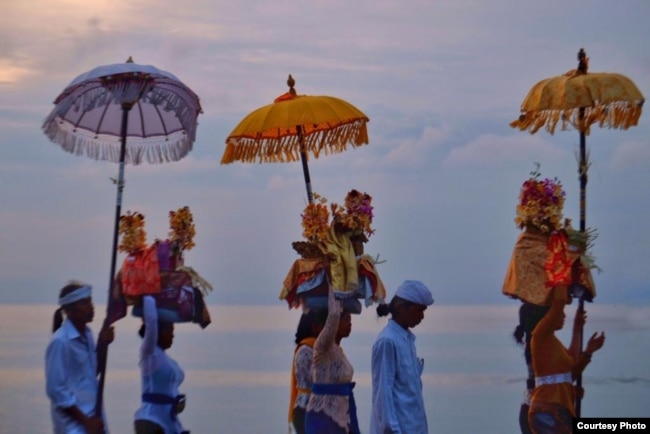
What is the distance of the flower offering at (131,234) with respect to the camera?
9227 millimetres

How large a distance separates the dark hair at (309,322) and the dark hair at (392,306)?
Answer: 0.44 m

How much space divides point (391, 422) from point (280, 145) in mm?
2521

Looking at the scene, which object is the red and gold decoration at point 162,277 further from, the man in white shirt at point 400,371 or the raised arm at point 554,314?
the raised arm at point 554,314

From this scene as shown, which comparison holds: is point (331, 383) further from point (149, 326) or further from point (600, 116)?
point (600, 116)

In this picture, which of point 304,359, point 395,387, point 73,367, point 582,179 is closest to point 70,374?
point 73,367

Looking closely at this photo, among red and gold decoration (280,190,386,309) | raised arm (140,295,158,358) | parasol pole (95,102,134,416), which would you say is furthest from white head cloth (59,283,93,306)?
red and gold decoration (280,190,386,309)

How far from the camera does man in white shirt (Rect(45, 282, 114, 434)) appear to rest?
333 inches

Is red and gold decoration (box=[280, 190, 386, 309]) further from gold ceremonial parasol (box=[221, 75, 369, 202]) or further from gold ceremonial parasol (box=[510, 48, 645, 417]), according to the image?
gold ceremonial parasol (box=[510, 48, 645, 417])

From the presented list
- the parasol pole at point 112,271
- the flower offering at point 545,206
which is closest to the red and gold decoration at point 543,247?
the flower offering at point 545,206

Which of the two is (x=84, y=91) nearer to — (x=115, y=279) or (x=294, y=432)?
(x=115, y=279)

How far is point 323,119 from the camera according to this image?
32.7ft

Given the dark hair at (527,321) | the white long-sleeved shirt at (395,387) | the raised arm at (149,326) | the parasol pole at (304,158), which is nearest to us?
the white long-sleeved shirt at (395,387)

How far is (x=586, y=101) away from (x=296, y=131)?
2200 millimetres

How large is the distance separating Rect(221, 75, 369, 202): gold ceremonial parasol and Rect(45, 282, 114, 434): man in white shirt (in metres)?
2.06
